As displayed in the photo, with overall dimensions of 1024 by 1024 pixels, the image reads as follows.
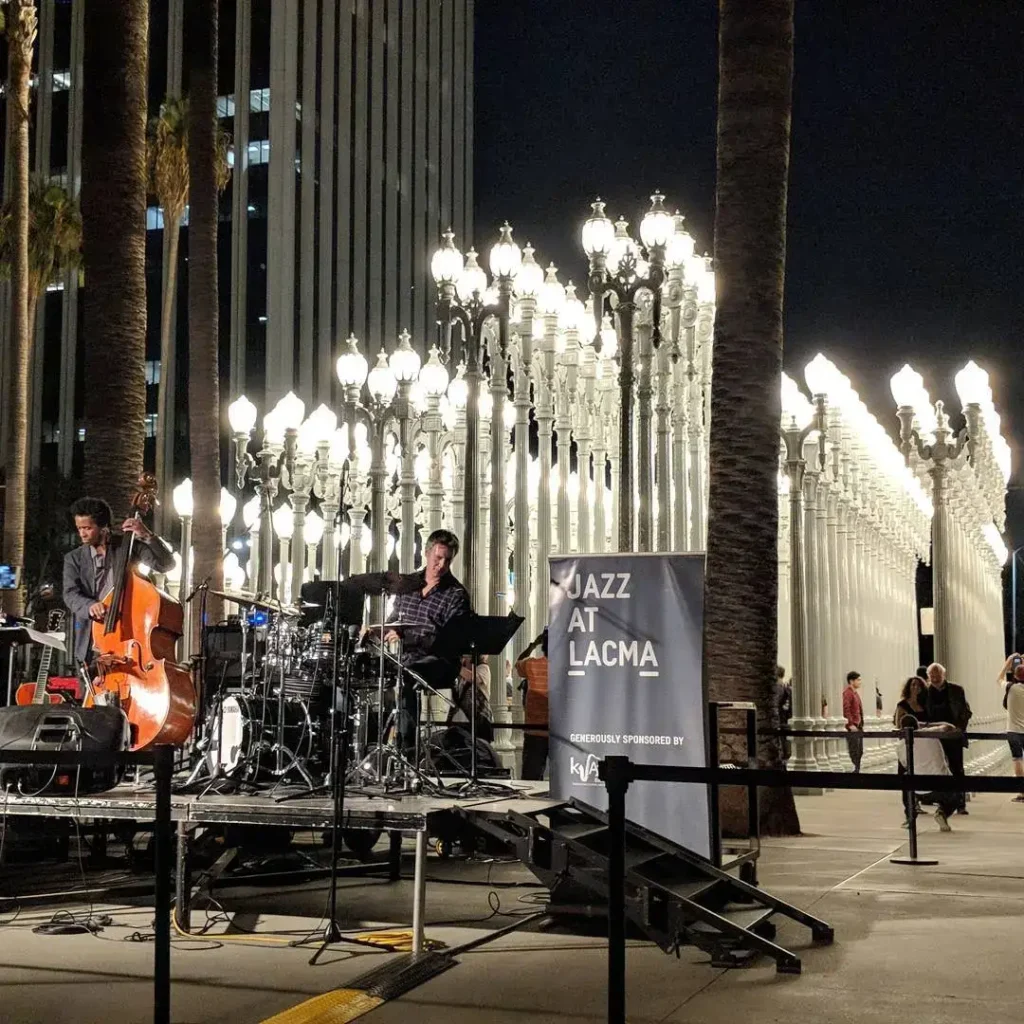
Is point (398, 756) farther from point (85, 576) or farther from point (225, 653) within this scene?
point (85, 576)

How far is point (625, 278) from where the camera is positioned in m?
17.4

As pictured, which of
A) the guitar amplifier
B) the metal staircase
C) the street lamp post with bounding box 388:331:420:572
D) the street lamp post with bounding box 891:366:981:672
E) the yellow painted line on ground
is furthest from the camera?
the street lamp post with bounding box 388:331:420:572

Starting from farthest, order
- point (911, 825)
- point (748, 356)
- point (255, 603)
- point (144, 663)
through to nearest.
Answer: point (748, 356)
point (911, 825)
point (255, 603)
point (144, 663)

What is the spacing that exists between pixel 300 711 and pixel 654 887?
190 inches

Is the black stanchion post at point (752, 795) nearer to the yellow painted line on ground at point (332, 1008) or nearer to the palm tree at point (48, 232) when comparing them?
the yellow painted line on ground at point (332, 1008)

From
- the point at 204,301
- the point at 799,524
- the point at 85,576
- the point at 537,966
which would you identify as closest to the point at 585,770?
the point at 537,966

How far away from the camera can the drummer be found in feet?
36.5

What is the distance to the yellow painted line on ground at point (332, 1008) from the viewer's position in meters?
6.59

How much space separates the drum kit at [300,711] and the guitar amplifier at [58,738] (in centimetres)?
74

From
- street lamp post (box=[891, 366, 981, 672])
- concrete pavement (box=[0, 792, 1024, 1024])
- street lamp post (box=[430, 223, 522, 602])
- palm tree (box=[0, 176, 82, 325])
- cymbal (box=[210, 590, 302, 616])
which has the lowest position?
concrete pavement (box=[0, 792, 1024, 1024])

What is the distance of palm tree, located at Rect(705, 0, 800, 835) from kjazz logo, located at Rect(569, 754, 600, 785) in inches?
210

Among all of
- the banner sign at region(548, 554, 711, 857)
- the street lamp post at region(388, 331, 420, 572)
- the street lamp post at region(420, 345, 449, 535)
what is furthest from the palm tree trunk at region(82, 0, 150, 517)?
the banner sign at region(548, 554, 711, 857)

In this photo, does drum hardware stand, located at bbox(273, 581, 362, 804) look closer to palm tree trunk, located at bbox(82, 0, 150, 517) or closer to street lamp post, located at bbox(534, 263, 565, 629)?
palm tree trunk, located at bbox(82, 0, 150, 517)

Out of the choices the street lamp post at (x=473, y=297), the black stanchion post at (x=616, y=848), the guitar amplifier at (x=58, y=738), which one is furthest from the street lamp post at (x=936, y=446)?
the black stanchion post at (x=616, y=848)
